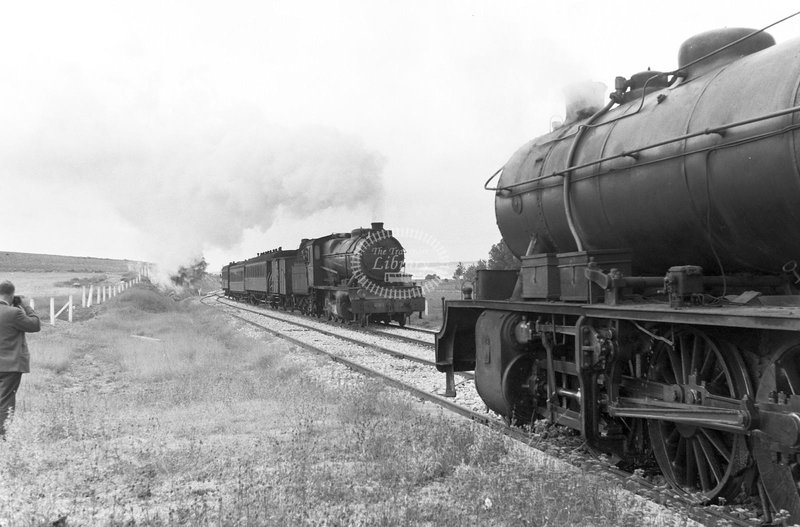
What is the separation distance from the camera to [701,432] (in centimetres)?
436

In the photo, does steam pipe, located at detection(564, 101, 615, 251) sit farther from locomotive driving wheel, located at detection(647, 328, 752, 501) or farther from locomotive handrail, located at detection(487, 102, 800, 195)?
locomotive driving wheel, located at detection(647, 328, 752, 501)

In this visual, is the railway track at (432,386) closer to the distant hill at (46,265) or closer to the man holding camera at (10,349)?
the man holding camera at (10,349)

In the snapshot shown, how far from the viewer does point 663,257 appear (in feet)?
16.5

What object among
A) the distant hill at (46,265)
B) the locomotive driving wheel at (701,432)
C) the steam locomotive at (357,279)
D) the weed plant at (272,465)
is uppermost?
the distant hill at (46,265)

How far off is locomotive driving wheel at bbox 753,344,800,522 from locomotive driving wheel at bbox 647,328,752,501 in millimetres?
210

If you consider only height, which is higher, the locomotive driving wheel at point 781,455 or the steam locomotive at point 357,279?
the steam locomotive at point 357,279

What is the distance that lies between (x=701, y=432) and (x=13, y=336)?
21.2 ft

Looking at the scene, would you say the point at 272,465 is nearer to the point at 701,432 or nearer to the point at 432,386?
the point at 701,432

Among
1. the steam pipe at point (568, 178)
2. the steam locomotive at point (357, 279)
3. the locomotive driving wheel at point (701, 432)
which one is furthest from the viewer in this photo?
the steam locomotive at point (357, 279)

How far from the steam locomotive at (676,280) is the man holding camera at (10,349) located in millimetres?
→ 4765


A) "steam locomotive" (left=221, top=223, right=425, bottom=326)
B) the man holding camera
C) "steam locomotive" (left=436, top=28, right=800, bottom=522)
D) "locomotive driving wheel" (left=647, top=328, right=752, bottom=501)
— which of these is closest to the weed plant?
the man holding camera

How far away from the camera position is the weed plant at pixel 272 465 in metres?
4.25

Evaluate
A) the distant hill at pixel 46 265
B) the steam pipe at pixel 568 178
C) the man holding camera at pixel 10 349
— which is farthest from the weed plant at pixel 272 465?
the distant hill at pixel 46 265

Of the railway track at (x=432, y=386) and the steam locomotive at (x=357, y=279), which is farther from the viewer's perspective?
the steam locomotive at (x=357, y=279)
